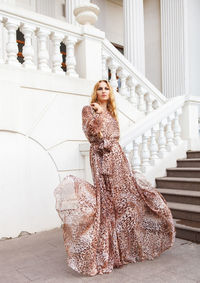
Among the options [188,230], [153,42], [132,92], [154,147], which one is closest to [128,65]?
[132,92]

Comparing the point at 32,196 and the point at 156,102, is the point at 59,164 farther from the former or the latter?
the point at 156,102

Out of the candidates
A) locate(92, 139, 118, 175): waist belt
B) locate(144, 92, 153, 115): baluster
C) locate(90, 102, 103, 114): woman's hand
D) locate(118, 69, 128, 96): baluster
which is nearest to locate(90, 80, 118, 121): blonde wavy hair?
locate(90, 102, 103, 114): woman's hand

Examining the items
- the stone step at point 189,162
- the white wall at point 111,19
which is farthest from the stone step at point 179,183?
the white wall at point 111,19

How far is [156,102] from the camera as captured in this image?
668 cm

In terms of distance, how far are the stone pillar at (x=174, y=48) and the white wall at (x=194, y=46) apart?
0.44 meters

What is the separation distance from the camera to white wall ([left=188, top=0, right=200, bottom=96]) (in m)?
10.5

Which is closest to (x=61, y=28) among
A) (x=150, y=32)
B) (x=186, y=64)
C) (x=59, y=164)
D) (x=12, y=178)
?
(x=59, y=164)

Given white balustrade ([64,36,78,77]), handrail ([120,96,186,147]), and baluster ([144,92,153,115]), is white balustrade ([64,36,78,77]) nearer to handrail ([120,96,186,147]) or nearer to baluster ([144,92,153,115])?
handrail ([120,96,186,147])

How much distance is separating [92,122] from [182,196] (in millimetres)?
2303

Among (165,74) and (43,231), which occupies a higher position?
(165,74)

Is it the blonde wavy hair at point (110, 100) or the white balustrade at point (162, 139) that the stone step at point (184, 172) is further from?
the blonde wavy hair at point (110, 100)

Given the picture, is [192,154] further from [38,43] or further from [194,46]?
[194,46]

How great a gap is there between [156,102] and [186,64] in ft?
13.5

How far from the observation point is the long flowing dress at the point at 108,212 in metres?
2.85
